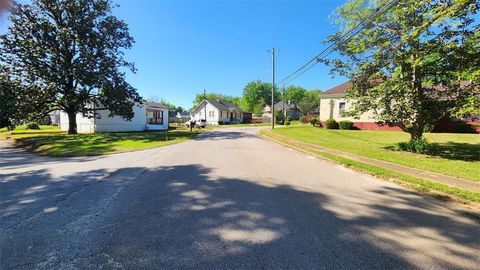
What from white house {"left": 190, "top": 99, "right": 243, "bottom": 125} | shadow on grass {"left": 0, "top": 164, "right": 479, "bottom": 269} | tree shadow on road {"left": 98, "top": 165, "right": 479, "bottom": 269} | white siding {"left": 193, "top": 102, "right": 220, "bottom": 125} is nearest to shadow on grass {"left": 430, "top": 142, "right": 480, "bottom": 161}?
shadow on grass {"left": 0, "top": 164, "right": 479, "bottom": 269}

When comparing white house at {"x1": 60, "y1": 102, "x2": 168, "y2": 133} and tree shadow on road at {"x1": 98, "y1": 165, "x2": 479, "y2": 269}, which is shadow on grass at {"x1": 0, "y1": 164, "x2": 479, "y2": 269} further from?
white house at {"x1": 60, "y1": 102, "x2": 168, "y2": 133}

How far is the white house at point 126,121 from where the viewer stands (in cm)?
3002

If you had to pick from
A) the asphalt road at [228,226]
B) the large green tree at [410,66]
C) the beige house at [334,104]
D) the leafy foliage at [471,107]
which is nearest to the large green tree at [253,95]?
the beige house at [334,104]

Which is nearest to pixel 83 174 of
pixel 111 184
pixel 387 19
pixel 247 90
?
pixel 111 184

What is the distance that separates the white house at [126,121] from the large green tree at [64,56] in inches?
168

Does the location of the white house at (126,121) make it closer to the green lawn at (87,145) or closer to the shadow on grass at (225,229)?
the green lawn at (87,145)

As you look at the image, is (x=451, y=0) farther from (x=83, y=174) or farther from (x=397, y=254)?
(x=83, y=174)

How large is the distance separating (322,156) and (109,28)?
78.1 feet

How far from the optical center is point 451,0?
7.75 meters

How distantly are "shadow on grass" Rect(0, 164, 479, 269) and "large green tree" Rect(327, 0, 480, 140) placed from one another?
6.89 m

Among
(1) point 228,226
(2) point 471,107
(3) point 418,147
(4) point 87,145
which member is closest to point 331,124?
(3) point 418,147

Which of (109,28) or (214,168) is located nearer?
(214,168)

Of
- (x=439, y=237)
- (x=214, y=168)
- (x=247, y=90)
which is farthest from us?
(x=247, y=90)

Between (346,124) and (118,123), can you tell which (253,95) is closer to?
(118,123)
